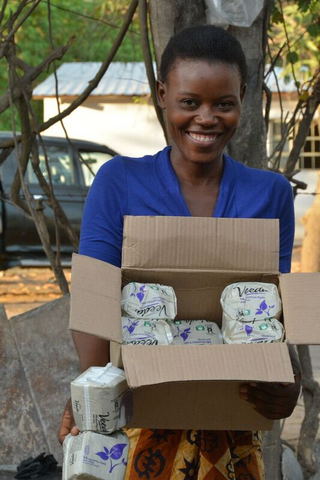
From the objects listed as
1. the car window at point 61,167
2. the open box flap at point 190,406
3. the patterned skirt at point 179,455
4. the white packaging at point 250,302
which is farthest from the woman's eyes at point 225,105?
the car window at point 61,167

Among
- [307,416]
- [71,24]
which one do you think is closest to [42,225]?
[307,416]

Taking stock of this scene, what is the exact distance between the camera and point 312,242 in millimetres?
10930

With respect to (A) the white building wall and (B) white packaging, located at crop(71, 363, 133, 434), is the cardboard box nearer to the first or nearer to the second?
(B) white packaging, located at crop(71, 363, 133, 434)

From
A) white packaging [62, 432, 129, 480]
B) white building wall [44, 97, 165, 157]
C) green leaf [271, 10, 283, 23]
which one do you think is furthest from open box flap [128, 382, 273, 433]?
white building wall [44, 97, 165, 157]

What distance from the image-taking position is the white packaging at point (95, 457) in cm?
176

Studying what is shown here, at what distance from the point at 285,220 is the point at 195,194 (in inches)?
9.7

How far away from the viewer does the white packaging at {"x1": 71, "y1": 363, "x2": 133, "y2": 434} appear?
1.78m

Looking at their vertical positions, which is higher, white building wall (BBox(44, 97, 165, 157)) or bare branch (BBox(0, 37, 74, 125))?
bare branch (BBox(0, 37, 74, 125))

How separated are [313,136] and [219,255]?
15.2 m

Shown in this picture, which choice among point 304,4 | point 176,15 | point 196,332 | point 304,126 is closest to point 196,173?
point 196,332

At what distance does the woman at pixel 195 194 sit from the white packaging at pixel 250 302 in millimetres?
166

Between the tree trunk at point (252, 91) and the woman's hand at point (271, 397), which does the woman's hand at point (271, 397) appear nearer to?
the woman's hand at point (271, 397)

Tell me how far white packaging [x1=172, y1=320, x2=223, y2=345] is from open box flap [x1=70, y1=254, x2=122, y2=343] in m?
0.22

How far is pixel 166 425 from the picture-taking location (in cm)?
208
